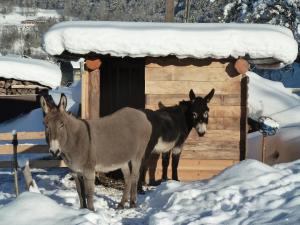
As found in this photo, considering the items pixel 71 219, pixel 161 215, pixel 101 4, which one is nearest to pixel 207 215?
pixel 161 215

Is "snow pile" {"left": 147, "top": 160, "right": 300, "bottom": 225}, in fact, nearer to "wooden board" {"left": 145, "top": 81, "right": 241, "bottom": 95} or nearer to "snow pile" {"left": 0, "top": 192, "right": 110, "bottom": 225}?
"snow pile" {"left": 0, "top": 192, "right": 110, "bottom": 225}

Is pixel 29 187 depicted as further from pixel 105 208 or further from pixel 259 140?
pixel 259 140

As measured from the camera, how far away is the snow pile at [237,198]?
20.1 ft

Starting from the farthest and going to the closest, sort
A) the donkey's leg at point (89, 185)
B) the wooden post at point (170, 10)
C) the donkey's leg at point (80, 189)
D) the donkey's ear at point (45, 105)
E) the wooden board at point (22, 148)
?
the wooden post at point (170, 10) < the wooden board at point (22, 148) < the donkey's leg at point (80, 189) < the donkey's leg at point (89, 185) < the donkey's ear at point (45, 105)

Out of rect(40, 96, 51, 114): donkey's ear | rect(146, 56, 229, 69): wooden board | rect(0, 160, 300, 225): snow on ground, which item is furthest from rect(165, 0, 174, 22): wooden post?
rect(40, 96, 51, 114): donkey's ear

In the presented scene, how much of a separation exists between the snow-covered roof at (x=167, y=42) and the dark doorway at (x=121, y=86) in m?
2.67

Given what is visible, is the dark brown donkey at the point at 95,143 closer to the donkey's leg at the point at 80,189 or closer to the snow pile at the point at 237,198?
the donkey's leg at the point at 80,189

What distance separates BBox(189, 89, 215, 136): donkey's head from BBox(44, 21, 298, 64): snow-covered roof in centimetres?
78

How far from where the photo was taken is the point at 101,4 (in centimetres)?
13225

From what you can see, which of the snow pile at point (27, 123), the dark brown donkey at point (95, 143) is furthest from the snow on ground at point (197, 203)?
the snow pile at point (27, 123)

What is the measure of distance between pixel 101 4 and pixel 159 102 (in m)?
125

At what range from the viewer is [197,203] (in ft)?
23.4

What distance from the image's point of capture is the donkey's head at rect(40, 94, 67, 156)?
7078 mm

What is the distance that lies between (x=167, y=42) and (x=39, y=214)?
4.58 meters
